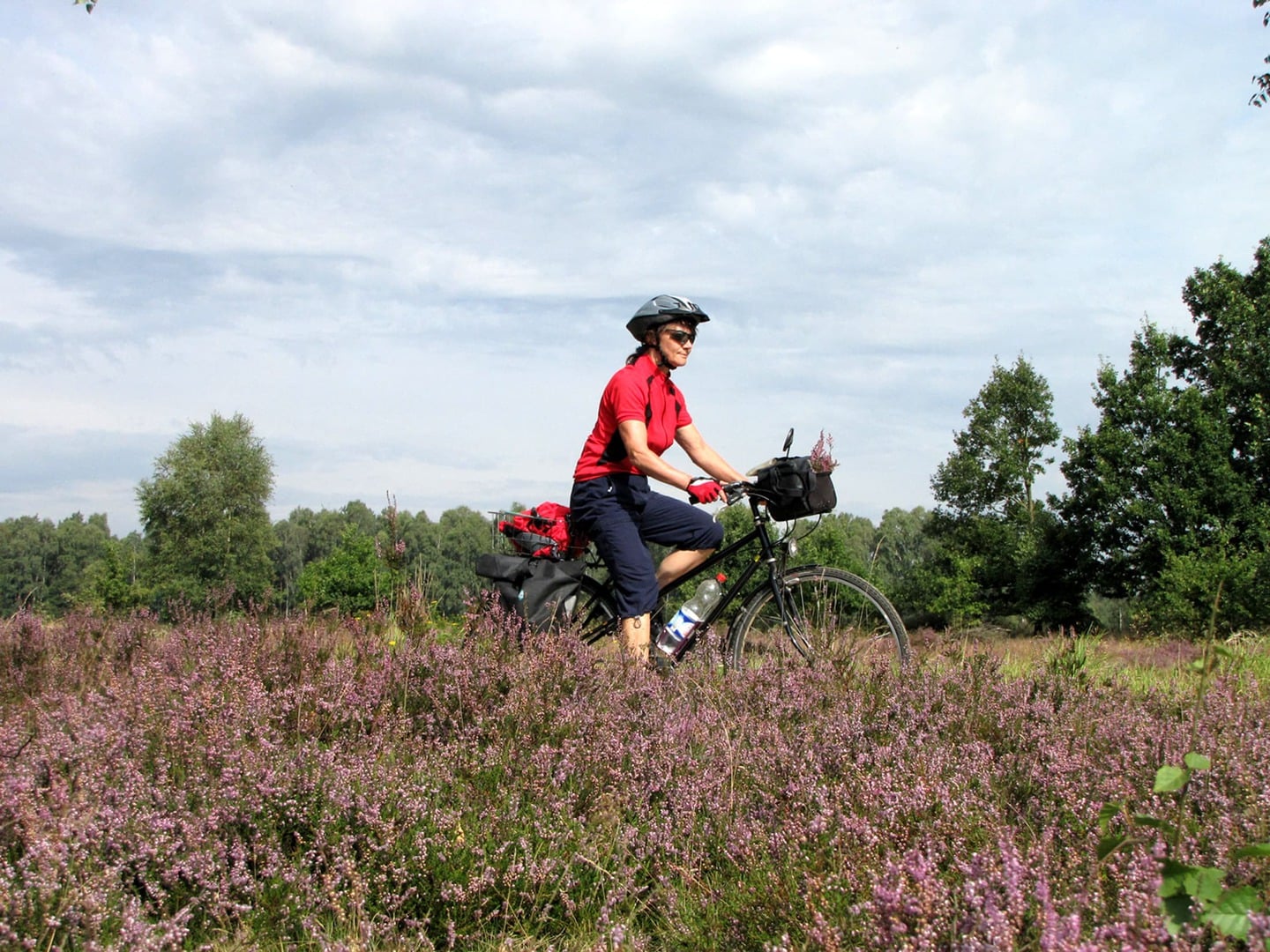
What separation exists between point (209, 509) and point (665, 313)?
227ft

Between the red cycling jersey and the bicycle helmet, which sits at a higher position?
the bicycle helmet

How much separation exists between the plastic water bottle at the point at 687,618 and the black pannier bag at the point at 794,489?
22.9 inches

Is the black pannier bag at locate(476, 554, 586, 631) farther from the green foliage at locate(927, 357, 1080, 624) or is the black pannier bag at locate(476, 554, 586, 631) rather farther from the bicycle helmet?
the green foliage at locate(927, 357, 1080, 624)

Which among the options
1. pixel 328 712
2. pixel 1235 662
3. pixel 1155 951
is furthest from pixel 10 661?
pixel 1235 662

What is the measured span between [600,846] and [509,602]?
3043 millimetres

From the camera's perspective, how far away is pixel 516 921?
234 cm

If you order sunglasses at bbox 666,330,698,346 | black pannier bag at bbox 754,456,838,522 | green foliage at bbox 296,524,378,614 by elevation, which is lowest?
green foliage at bbox 296,524,378,614

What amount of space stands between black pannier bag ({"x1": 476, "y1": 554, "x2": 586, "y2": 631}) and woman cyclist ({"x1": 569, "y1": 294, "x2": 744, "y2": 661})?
9.8 inches

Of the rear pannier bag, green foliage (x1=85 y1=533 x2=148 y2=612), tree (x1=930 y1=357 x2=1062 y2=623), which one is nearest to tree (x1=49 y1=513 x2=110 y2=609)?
green foliage (x1=85 y1=533 x2=148 y2=612)

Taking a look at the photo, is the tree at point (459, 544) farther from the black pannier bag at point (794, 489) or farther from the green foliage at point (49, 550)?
the black pannier bag at point (794, 489)

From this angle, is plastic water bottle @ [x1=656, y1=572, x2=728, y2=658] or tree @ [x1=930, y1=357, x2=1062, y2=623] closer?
plastic water bottle @ [x1=656, y1=572, x2=728, y2=658]

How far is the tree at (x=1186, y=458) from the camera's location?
126ft

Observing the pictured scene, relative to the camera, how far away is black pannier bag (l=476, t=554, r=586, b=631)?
547cm

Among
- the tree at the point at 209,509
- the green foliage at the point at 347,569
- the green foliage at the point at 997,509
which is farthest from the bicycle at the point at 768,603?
the tree at the point at 209,509
